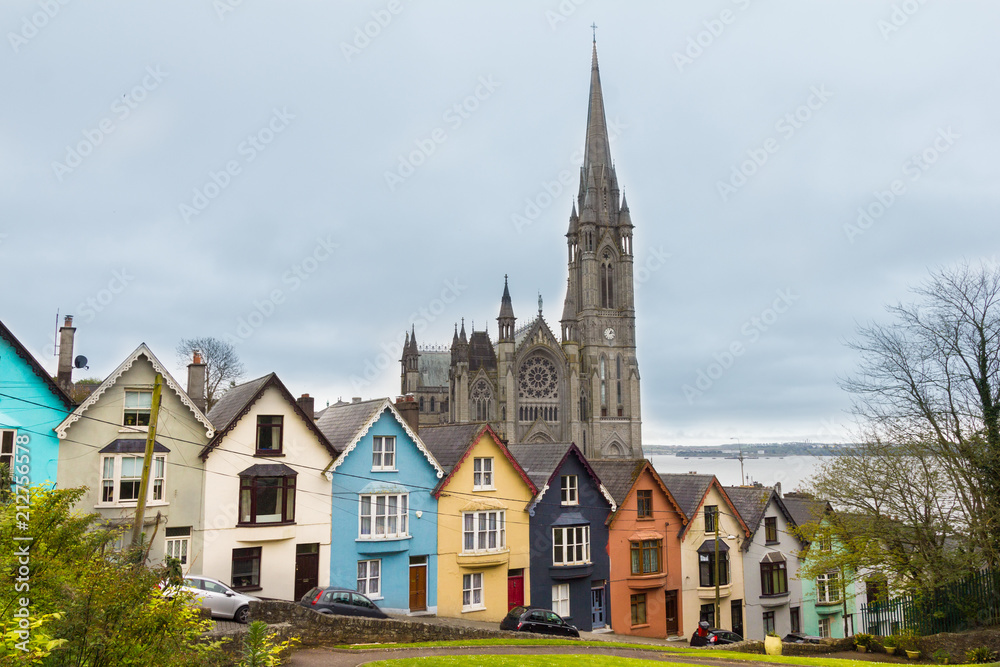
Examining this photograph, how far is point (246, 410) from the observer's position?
2872 centimetres

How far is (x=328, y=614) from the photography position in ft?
72.4

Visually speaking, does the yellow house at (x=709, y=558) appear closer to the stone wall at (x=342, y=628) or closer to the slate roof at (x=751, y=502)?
the slate roof at (x=751, y=502)

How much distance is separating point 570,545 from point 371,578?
9.79 m

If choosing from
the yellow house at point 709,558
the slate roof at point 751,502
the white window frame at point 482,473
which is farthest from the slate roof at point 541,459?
the slate roof at point 751,502

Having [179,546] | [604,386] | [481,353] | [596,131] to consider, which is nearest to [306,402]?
[179,546]

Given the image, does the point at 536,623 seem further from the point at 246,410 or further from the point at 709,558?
the point at 709,558

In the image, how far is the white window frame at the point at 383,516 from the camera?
3048 cm

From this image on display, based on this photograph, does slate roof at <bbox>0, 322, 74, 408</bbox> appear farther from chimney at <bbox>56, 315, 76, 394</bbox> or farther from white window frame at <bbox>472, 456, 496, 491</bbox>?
white window frame at <bbox>472, 456, 496, 491</bbox>

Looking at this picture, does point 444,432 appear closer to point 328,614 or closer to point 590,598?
point 590,598

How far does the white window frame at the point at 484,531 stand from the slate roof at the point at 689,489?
1070 centimetres

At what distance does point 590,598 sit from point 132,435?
70.8 ft

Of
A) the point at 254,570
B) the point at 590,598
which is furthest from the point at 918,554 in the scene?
the point at 254,570

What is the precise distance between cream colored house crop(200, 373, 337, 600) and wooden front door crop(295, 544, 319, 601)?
0.13ft

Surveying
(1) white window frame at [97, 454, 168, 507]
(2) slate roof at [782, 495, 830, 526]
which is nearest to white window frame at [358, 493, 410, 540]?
(1) white window frame at [97, 454, 168, 507]
